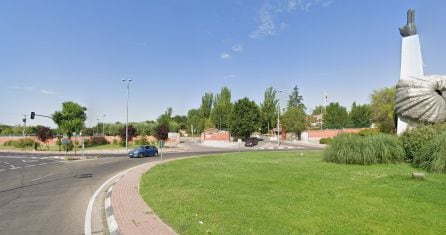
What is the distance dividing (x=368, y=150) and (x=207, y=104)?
8489 centimetres

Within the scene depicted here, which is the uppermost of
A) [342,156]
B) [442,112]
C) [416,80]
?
[416,80]

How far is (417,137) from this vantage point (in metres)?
16.8

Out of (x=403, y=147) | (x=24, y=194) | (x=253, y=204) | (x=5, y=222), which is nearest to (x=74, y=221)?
(x=5, y=222)

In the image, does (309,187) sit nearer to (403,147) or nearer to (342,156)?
(342,156)

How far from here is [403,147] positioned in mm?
17656

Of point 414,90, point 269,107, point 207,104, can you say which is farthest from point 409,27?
point 207,104

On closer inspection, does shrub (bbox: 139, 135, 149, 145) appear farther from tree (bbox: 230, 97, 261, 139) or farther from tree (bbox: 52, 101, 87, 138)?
tree (bbox: 230, 97, 261, 139)

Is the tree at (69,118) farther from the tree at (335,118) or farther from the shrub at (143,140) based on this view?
the tree at (335,118)

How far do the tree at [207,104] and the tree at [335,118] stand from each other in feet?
119

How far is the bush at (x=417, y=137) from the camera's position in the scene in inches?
638

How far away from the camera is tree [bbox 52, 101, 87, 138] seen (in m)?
46.5

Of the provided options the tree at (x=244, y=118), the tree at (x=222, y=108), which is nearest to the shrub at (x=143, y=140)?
the tree at (x=244, y=118)

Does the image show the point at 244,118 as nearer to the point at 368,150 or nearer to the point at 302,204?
the point at 368,150

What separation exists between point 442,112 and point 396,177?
10.0m
